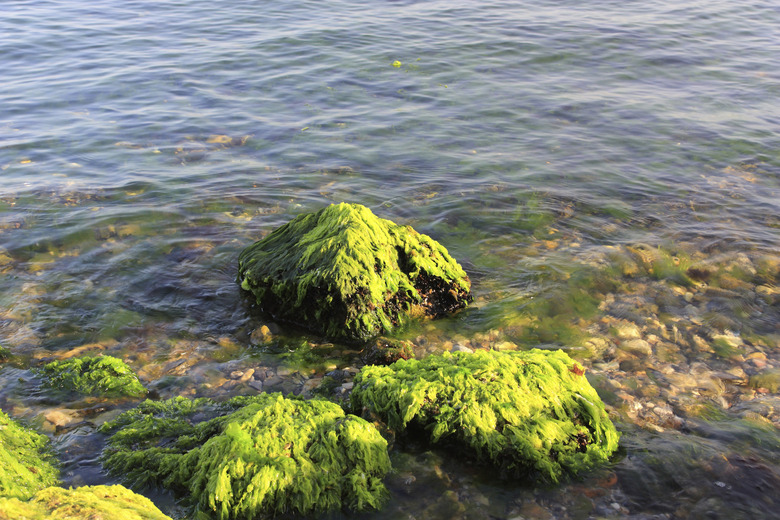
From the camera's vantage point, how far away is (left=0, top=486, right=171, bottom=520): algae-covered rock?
266 cm

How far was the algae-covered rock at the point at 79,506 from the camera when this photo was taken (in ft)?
8.73

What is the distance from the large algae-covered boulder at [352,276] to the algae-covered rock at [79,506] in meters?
2.72

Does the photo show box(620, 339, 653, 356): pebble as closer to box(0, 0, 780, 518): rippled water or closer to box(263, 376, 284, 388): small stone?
box(0, 0, 780, 518): rippled water

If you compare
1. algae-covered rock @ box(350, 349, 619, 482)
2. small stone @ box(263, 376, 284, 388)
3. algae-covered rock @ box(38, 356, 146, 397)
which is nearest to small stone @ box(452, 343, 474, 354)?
algae-covered rock @ box(350, 349, 619, 482)

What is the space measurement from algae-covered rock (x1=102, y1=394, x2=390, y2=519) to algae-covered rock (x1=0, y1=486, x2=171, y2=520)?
0.52m

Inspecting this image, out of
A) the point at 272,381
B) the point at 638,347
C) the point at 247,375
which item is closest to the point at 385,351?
the point at 272,381

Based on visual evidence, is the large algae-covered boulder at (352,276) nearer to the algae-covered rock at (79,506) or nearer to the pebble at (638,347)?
the pebble at (638,347)

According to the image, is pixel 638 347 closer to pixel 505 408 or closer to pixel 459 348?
pixel 459 348

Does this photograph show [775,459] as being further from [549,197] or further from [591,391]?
[549,197]

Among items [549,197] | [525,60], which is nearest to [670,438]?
[549,197]

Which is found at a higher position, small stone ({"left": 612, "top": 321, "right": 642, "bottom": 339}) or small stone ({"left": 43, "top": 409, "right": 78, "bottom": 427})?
small stone ({"left": 43, "top": 409, "right": 78, "bottom": 427})

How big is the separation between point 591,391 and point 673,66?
38.6ft

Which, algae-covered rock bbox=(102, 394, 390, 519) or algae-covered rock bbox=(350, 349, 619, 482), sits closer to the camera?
algae-covered rock bbox=(102, 394, 390, 519)

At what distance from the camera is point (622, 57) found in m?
14.2
